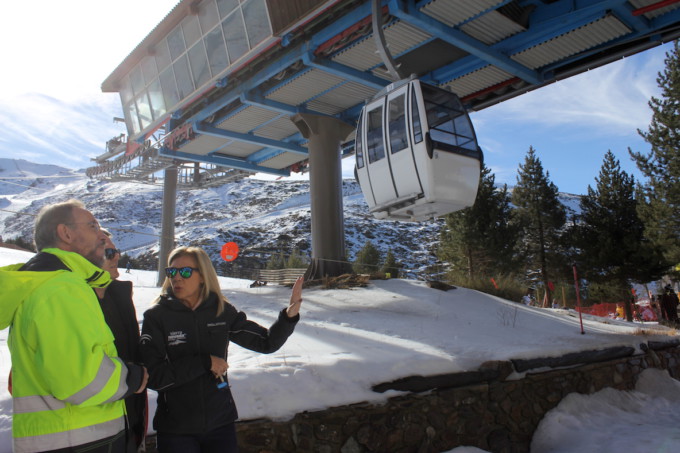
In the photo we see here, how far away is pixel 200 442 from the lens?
2.88 metres

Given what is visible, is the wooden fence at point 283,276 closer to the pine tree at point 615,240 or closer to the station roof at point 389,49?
the station roof at point 389,49

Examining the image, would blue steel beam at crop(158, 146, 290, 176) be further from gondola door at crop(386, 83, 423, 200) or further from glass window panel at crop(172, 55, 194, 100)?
gondola door at crop(386, 83, 423, 200)

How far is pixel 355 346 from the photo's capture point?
19.9 ft

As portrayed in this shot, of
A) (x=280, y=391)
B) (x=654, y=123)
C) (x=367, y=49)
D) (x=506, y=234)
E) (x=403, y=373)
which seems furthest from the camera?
(x=506, y=234)

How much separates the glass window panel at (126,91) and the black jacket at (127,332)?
61.3ft

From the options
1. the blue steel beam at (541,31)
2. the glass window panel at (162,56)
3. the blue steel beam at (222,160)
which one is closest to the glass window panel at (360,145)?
the blue steel beam at (541,31)

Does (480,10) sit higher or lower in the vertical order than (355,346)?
higher

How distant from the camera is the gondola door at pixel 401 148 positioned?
853cm

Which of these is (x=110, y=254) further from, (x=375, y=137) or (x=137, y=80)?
(x=137, y=80)

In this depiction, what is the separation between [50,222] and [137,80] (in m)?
18.0

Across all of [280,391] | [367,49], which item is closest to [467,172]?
[367,49]

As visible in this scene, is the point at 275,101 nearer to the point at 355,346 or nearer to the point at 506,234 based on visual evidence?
the point at 355,346

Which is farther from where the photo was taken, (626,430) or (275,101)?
(275,101)

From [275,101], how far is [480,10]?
6.75 metres
